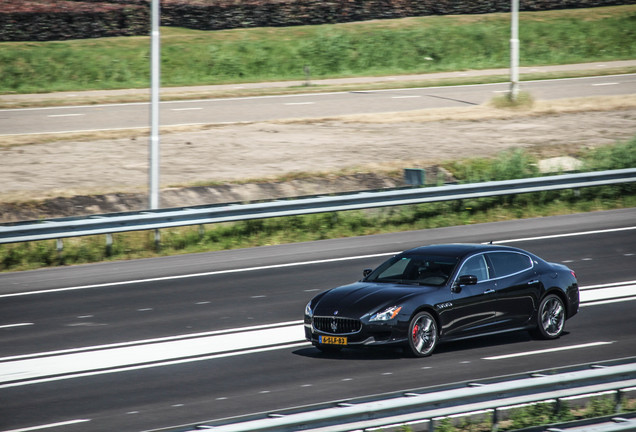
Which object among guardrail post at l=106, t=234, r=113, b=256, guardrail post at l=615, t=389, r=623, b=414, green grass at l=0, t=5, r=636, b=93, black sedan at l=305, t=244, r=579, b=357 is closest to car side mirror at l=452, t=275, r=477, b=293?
black sedan at l=305, t=244, r=579, b=357

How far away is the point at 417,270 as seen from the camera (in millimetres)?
13188

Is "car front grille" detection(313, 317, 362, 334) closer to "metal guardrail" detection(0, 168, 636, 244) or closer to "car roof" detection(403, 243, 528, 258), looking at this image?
"car roof" detection(403, 243, 528, 258)

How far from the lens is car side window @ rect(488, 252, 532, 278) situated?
13492 mm

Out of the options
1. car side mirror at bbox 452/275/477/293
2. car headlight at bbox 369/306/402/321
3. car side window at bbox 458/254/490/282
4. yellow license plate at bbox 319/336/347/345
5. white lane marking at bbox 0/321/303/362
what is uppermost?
car side window at bbox 458/254/490/282

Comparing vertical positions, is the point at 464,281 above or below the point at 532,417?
above

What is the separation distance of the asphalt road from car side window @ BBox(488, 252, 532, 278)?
0.96 meters

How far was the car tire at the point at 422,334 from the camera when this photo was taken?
12.3 meters

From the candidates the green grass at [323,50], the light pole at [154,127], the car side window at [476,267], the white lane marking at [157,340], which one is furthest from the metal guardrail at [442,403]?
the green grass at [323,50]

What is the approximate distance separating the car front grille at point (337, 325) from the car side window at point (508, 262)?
2.36m

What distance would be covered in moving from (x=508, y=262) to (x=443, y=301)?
1561 millimetres

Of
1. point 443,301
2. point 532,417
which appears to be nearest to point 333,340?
point 443,301

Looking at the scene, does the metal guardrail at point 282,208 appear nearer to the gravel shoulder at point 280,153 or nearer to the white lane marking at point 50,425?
the gravel shoulder at point 280,153

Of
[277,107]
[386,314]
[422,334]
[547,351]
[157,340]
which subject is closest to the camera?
[386,314]

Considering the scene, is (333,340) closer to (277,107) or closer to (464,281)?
(464,281)
